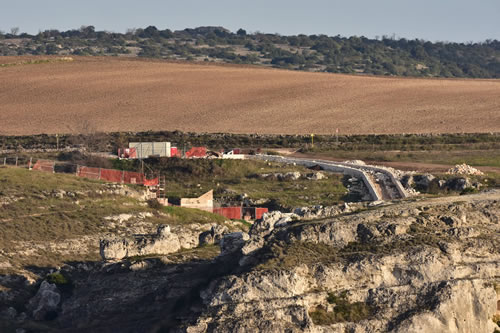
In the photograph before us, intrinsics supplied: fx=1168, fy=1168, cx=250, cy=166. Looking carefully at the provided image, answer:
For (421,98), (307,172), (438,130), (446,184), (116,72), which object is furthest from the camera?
(116,72)

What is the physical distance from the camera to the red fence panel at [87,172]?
67.6 meters

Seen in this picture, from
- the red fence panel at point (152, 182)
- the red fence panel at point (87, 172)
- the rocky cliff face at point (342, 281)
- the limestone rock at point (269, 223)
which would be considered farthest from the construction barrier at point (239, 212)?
the limestone rock at point (269, 223)

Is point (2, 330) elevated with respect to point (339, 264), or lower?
lower

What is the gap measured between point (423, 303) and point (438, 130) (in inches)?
3031

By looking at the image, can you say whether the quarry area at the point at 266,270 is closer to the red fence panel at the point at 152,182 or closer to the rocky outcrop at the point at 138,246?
the rocky outcrop at the point at 138,246

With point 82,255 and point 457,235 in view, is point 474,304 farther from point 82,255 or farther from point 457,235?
point 82,255

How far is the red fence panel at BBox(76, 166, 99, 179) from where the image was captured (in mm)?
67588

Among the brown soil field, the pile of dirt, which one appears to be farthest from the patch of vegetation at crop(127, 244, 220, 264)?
the brown soil field

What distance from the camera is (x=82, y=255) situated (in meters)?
47.6

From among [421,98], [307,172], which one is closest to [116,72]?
[421,98]

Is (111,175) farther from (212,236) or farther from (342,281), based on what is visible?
(342,281)

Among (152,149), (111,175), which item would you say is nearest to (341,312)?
(111,175)

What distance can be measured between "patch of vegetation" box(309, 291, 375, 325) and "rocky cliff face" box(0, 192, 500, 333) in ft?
0.08

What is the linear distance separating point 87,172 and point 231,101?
58.0 metres
